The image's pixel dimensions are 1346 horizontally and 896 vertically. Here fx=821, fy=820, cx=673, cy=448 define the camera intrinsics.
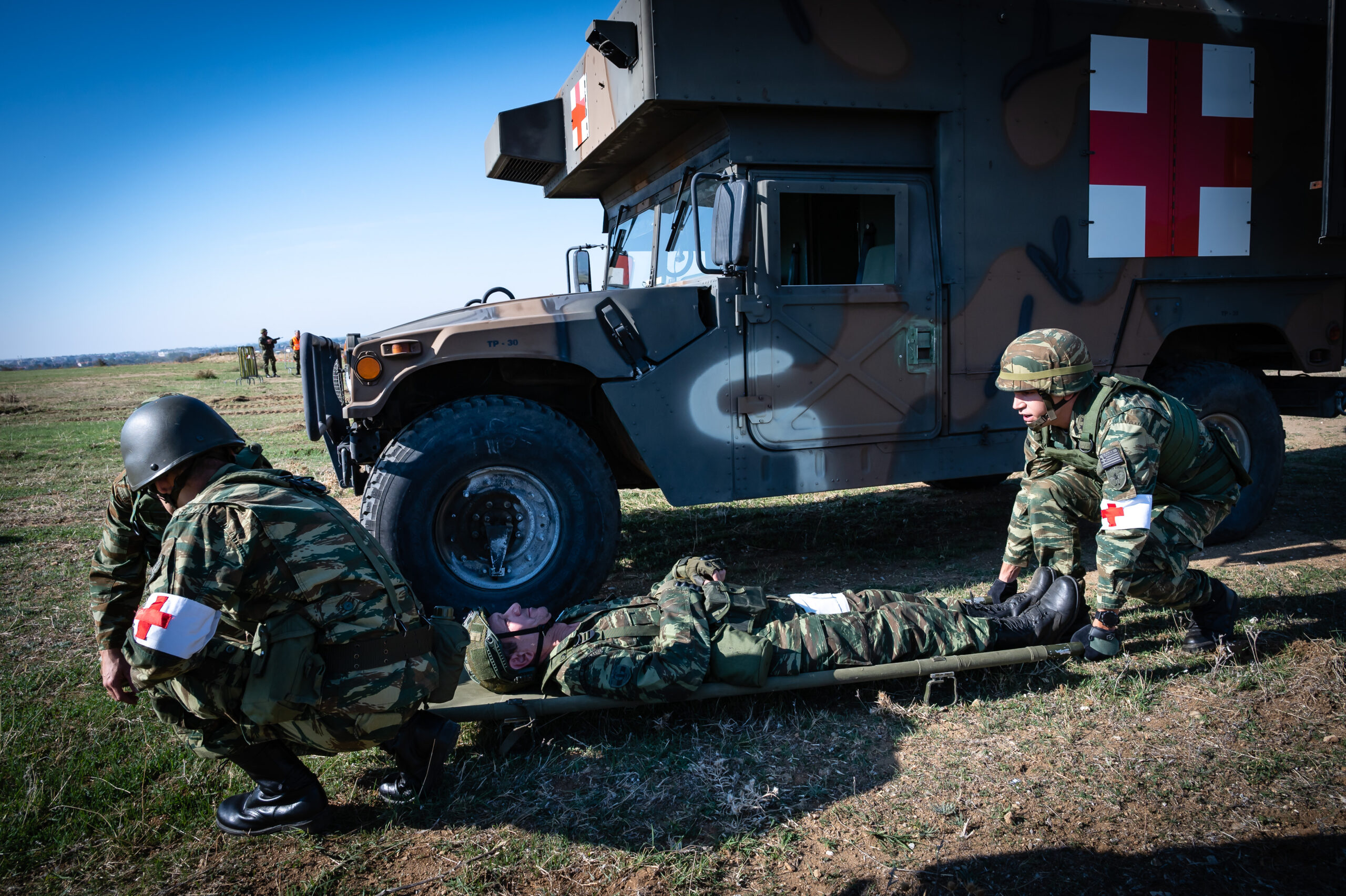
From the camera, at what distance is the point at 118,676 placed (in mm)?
2402

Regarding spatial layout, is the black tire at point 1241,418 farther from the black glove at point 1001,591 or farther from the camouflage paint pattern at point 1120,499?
the black glove at point 1001,591

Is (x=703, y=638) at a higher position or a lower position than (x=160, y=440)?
lower

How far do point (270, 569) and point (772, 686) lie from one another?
5.11 feet

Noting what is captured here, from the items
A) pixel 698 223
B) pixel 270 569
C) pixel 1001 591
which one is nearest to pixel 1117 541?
pixel 1001 591

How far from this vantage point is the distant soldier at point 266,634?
2.01 m

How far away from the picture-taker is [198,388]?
68.9 feet

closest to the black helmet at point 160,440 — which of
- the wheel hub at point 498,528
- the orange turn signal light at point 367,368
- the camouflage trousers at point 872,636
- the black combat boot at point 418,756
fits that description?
the black combat boot at point 418,756

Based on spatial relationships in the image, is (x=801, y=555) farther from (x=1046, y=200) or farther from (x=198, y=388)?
(x=198, y=388)

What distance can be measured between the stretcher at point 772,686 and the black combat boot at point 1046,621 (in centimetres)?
6

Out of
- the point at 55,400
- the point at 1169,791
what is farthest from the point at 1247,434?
the point at 55,400

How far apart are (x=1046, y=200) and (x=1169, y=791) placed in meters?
2.96

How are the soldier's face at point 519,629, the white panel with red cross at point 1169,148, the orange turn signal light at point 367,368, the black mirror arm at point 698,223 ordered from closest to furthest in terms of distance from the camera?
the soldier's face at point 519,629 → the orange turn signal light at point 367,368 → the black mirror arm at point 698,223 → the white panel with red cross at point 1169,148

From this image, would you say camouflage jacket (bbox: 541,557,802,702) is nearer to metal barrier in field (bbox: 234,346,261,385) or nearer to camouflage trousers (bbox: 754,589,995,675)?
camouflage trousers (bbox: 754,589,995,675)

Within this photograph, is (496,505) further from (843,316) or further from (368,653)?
(843,316)
